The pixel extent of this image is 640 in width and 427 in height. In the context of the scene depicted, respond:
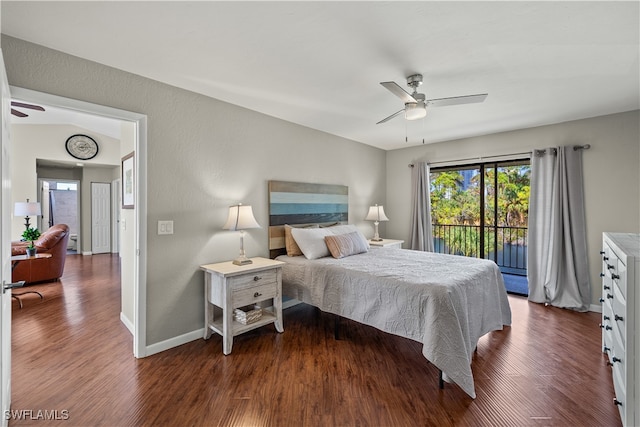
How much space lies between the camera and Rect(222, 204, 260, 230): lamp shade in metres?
2.87

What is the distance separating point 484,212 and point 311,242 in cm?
310

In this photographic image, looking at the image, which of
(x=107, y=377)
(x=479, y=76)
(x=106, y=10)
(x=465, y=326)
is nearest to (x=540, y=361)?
(x=465, y=326)

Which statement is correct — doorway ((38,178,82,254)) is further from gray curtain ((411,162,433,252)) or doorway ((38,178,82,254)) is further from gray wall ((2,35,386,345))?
gray curtain ((411,162,433,252))

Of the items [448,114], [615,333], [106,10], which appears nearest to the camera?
[106,10]

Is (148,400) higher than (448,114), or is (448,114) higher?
(448,114)

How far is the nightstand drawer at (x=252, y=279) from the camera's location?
2639mm

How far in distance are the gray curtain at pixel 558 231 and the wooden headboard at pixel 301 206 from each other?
2.63m

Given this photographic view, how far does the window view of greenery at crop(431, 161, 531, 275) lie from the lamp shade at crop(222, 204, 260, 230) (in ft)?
12.0

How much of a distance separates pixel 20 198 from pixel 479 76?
8399mm

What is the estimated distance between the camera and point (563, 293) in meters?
3.75

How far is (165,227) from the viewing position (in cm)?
266

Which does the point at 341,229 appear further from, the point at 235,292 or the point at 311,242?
the point at 235,292

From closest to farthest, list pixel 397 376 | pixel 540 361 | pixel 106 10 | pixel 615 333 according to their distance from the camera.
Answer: pixel 106 10 → pixel 615 333 → pixel 397 376 → pixel 540 361

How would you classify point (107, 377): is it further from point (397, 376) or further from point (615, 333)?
point (615, 333)
